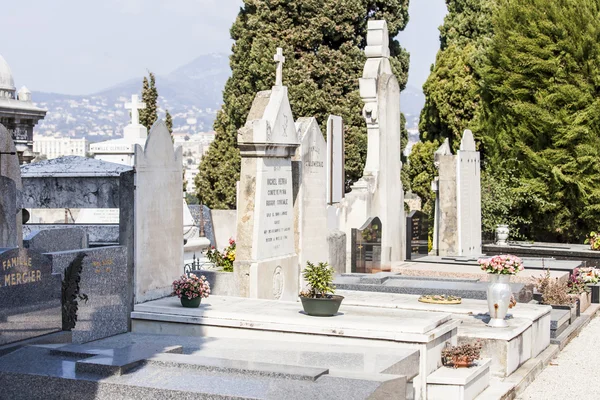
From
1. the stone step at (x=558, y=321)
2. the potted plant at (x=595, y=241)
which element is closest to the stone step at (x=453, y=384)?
the stone step at (x=558, y=321)

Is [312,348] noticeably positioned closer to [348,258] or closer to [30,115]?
[348,258]

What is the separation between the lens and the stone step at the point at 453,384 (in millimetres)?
8539

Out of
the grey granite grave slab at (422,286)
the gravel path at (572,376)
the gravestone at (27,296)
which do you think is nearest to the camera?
the gravestone at (27,296)

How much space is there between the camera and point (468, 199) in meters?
19.0

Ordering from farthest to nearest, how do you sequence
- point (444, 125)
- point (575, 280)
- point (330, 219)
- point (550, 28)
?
point (444, 125), point (550, 28), point (330, 219), point (575, 280)

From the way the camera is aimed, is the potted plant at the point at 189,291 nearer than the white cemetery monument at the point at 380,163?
Yes

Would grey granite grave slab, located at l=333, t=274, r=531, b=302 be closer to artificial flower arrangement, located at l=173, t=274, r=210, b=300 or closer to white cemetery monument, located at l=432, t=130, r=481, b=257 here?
artificial flower arrangement, located at l=173, t=274, r=210, b=300

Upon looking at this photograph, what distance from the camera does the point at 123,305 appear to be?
9586 mm

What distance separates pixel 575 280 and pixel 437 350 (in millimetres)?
6767

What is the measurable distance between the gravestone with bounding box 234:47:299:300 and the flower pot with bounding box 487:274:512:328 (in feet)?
9.39

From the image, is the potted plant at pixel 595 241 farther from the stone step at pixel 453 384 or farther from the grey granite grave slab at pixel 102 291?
the grey granite grave slab at pixel 102 291

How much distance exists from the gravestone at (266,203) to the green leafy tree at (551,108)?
11.2 metres

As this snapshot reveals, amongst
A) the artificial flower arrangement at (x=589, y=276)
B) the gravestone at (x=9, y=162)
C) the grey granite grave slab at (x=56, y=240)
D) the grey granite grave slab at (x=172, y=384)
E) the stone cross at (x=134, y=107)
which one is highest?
the stone cross at (x=134, y=107)

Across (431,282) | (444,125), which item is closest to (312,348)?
(431,282)
